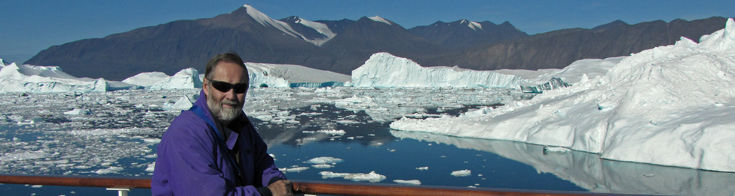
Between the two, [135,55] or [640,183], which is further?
[135,55]

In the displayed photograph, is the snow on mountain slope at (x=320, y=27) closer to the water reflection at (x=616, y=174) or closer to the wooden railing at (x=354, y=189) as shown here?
the water reflection at (x=616, y=174)

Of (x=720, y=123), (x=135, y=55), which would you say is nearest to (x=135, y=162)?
(x=720, y=123)

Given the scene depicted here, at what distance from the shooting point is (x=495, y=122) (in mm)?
9398

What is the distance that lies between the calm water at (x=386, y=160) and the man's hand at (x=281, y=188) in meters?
3.63

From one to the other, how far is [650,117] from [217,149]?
23.3 feet

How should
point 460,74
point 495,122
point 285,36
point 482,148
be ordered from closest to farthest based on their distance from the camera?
point 482,148, point 495,122, point 460,74, point 285,36

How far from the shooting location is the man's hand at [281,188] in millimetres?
1239

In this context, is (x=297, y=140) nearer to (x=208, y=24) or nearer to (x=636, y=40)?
(x=636, y=40)

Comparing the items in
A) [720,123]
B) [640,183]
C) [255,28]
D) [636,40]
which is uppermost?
[255,28]

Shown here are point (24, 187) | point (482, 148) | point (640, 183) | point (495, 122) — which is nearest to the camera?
point (24, 187)

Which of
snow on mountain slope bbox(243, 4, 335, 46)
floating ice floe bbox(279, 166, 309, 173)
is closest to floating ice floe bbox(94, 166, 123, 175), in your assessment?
floating ice floe bbox(279, 166, 309, 173)

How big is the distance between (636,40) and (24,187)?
112 m

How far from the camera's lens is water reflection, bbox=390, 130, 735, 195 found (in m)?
5.20

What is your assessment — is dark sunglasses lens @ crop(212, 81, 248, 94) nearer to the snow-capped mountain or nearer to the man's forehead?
the man's forehead
